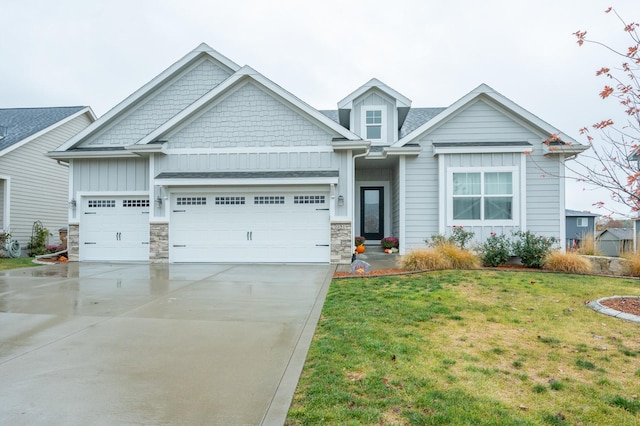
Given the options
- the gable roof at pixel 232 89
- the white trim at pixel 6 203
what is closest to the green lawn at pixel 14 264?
the white trim at pixel 6 203

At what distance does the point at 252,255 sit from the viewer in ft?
40.3

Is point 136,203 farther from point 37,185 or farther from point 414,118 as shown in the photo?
point 414,118

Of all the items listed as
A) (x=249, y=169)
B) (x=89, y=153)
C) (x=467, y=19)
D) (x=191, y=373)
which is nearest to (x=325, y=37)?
(x=467, y=19)

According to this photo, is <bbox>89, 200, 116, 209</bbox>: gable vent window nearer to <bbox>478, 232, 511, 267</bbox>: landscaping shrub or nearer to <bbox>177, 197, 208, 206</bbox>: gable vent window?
<bbox>177, 197, 208, 206</bbox>: gable vent window

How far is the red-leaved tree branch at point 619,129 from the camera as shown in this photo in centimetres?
597

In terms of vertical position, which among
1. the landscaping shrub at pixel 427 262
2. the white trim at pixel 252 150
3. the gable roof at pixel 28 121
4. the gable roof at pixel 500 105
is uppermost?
the gable roof at pixel 28 121

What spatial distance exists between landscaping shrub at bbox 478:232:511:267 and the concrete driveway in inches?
203

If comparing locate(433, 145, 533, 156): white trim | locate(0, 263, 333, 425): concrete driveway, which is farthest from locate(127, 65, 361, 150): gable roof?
locate(0, 263, 333, 425): concrete driveway

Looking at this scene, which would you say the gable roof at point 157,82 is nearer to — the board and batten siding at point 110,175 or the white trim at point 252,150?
the board and batten siding at point 110,175

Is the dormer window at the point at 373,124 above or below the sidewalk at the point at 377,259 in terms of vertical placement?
above

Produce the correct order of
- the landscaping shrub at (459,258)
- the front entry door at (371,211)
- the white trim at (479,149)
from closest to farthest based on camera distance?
the landscaping shrub at (459,258)
the white trim at (479,149)
the front entry door at (371,211)

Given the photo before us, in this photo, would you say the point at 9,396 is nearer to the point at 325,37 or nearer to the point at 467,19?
the point at 467,19

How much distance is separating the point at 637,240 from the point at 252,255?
53.5 feet

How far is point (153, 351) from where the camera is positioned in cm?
422
